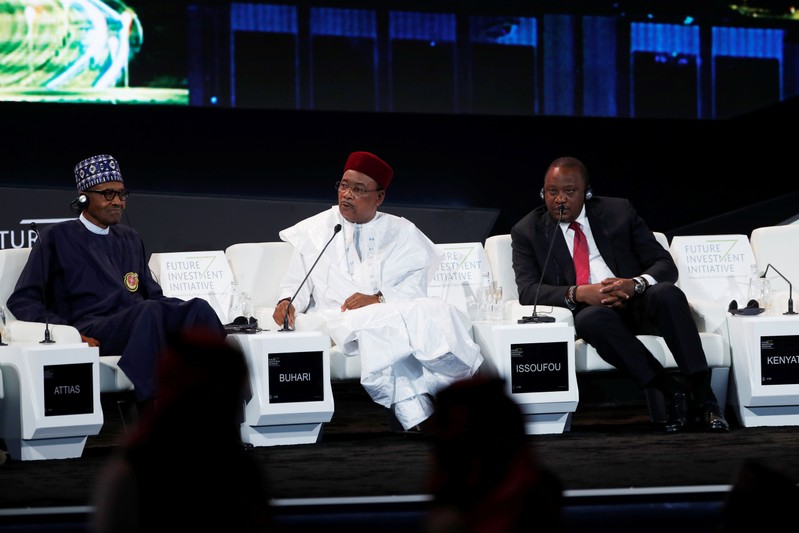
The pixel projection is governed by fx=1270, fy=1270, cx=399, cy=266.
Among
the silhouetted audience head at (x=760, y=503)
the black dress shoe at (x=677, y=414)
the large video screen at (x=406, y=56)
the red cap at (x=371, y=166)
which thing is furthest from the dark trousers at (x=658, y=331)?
the silhouetted audience head at (x=760, y=503)

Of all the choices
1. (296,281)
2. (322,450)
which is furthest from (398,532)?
(296,281)

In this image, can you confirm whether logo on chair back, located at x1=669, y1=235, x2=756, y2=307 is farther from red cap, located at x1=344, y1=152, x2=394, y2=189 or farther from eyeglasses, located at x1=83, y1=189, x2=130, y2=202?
eyeglasses, located at x1=83, y1=189, x2=130, y2=202

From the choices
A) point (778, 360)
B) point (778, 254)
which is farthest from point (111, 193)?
point (778, 254)

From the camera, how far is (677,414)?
5.20 metres

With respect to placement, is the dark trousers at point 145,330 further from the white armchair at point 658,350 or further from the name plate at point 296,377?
the white armchair at point 658,350

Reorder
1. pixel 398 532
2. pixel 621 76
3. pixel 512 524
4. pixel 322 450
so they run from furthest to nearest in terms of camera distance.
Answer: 1. pixel 621 76
2. pixel 322 450
3. pixel 398 532
4. pixel 512 524

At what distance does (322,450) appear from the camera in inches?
195

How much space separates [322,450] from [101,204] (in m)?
1.52

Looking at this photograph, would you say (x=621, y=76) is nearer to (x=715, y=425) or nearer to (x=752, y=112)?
(x=752, y=112)

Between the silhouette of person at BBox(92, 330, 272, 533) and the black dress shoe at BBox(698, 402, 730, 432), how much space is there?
11.1ft

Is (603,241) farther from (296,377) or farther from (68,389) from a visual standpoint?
(68,389)

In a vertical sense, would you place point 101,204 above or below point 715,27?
below

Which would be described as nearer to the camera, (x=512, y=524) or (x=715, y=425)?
(x=512, y=524)

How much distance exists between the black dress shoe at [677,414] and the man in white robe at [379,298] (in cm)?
81
